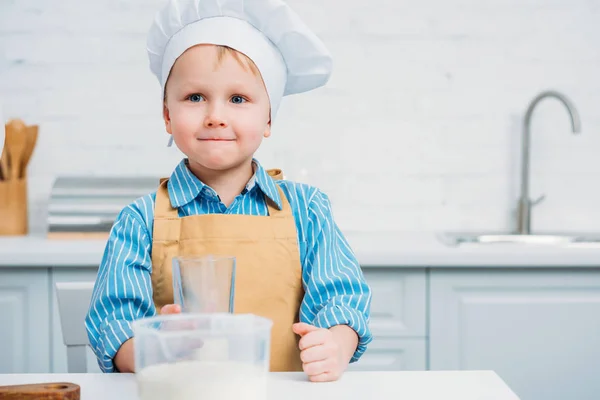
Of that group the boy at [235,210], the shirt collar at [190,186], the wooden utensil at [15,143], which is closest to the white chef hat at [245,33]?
the boy at [235,210]

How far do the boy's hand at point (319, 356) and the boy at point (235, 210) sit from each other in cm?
11

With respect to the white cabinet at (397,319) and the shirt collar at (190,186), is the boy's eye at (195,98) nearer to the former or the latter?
the shirt collar at (190,186)

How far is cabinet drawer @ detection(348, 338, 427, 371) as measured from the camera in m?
1.93

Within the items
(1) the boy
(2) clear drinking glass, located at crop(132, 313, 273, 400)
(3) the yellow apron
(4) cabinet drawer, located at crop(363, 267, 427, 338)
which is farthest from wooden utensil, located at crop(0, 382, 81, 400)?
(4) cabinet drawer, located at crop(363, 267, 427, 338)

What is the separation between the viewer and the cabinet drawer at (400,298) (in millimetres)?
1921

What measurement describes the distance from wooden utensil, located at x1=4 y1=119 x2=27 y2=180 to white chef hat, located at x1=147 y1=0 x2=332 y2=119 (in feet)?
4.02

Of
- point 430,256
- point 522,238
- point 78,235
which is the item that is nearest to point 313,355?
point 430,256

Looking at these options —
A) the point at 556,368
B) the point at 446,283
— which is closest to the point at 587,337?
the point at 556,368

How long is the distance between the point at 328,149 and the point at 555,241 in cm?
79

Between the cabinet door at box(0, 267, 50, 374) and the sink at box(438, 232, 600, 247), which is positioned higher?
the sink at box(438, 232, 600, 247)

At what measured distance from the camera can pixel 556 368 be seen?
195 centimetres

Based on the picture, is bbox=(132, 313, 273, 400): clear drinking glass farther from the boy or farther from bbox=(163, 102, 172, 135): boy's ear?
bbox=(163, 102, 172, 135): boy's ear

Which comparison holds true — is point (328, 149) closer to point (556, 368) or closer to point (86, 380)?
point (556, 368)

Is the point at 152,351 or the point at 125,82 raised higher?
the point at 125,82
